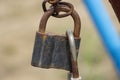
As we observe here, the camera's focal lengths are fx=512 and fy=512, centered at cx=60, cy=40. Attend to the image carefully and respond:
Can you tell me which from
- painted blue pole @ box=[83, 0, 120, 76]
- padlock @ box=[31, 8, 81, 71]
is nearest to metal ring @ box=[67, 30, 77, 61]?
padlock @ box=[31, 8, 81, 71]

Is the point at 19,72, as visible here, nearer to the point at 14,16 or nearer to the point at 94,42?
the point at 94,42

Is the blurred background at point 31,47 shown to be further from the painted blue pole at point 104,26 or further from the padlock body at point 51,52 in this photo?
the padlock body at point 51,52

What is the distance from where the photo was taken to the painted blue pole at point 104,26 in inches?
53.3

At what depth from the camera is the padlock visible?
1196mm

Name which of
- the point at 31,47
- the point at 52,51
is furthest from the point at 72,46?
the point at 31,47

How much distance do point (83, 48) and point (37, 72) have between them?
1.31 ft

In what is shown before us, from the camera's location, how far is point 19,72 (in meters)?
3.75

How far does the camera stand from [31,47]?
4082 mm

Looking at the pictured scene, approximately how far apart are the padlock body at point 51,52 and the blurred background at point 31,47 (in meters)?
2.00

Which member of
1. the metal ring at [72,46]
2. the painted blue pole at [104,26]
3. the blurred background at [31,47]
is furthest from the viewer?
the blurred background at [31,47]

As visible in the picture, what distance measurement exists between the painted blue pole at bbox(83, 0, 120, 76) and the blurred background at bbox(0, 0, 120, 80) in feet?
5.82

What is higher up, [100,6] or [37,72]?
[100,6]

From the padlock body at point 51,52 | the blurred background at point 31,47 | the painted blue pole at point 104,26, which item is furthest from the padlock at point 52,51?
the blurred background at point 31,47

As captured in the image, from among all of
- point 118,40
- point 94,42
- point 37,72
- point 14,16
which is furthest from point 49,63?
point 14,16
